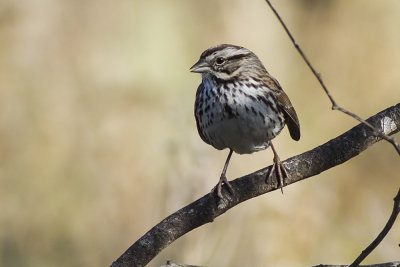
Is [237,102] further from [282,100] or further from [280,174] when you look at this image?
[280,174]

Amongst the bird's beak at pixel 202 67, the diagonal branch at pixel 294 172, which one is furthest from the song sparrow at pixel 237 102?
the diagonal branch at pixel 294 172

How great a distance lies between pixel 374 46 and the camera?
9344mm

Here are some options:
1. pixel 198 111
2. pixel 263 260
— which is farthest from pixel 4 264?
pixel 198 111

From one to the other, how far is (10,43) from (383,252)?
13.3 ft

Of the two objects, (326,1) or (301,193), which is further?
(326,1)

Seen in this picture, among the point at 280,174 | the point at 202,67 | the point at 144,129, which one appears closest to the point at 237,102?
the point at 202,67

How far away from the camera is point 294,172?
13.9 ft

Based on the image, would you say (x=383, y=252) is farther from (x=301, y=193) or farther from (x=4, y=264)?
(x=4, y=264)

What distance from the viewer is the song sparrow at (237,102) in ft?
15.4

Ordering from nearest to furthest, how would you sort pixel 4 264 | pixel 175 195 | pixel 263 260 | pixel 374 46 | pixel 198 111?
1. pixel 198 111
2. pixel 175 195
3. pixel 4 264
4. pixel 263 260
5. pixel 374 46

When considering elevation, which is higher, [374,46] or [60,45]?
[60,45]

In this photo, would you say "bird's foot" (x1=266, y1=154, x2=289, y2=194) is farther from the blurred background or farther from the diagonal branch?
the blurred background

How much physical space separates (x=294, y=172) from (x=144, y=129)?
4256mm

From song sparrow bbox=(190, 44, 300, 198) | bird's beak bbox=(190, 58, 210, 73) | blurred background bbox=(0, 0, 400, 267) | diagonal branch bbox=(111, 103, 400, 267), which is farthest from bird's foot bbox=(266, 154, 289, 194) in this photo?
blurred background bbox=(0, 0, 400, 267)
